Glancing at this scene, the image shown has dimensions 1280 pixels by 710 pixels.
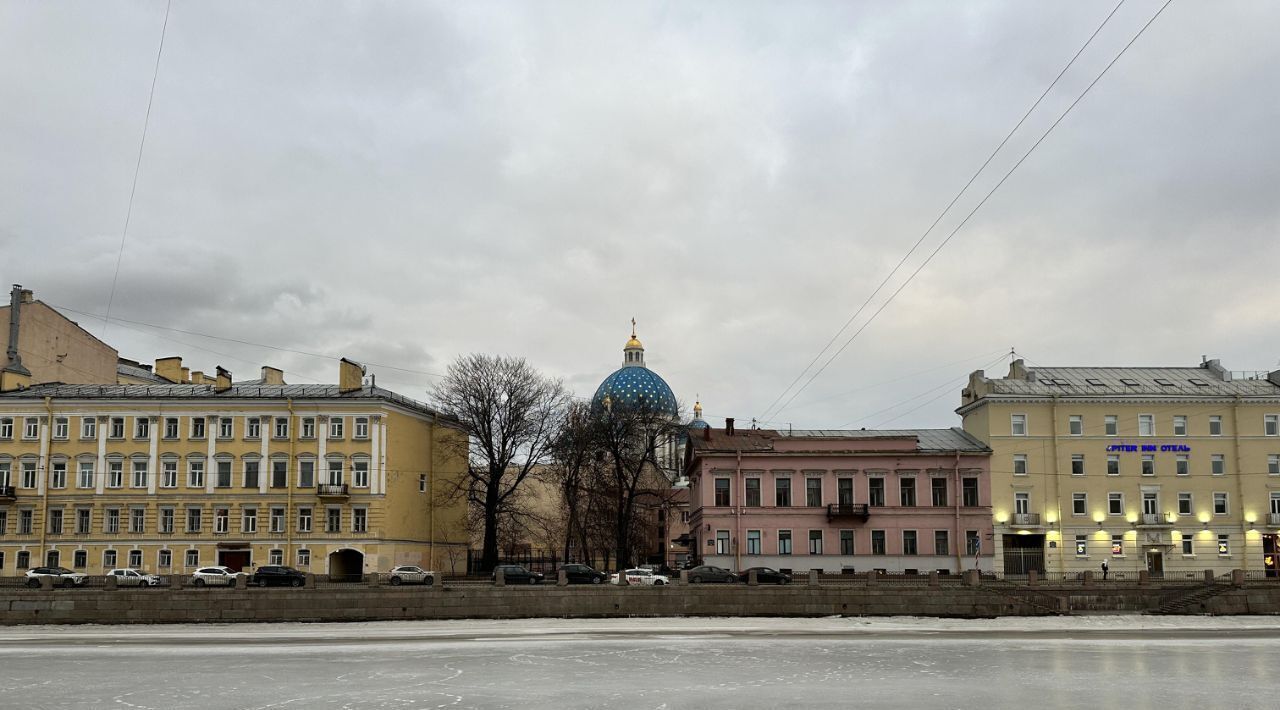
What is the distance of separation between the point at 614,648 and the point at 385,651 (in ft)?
23.6

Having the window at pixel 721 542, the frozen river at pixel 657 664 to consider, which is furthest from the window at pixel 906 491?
the frozen river at pixel 657 664

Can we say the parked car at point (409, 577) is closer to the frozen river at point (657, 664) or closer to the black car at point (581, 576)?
the black car at point (581, 576)

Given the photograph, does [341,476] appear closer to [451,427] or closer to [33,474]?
[451,427]

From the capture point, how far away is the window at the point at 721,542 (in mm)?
63969

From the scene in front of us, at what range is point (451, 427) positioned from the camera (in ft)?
246

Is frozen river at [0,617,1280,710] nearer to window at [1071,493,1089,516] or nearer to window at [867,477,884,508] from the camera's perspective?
window at [867,477,884,508]

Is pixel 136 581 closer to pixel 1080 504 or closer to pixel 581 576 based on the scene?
pixel 581 576

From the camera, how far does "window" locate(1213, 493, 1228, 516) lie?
215ft

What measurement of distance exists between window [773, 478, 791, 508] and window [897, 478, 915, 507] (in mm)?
6167

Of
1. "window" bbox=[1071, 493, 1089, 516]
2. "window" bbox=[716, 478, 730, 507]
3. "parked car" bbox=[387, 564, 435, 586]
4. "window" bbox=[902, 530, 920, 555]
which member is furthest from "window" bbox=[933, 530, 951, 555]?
"parked car" bbox=[387, 564, 435, 586]

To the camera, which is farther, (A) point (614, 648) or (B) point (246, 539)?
(B) point (246, 539)

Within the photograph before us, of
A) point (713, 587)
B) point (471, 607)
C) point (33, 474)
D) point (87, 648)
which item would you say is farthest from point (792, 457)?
point (33, 474)

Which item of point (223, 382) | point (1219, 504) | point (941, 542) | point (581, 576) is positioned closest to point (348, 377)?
point (223, 382)

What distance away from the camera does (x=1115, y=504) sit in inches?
2594
